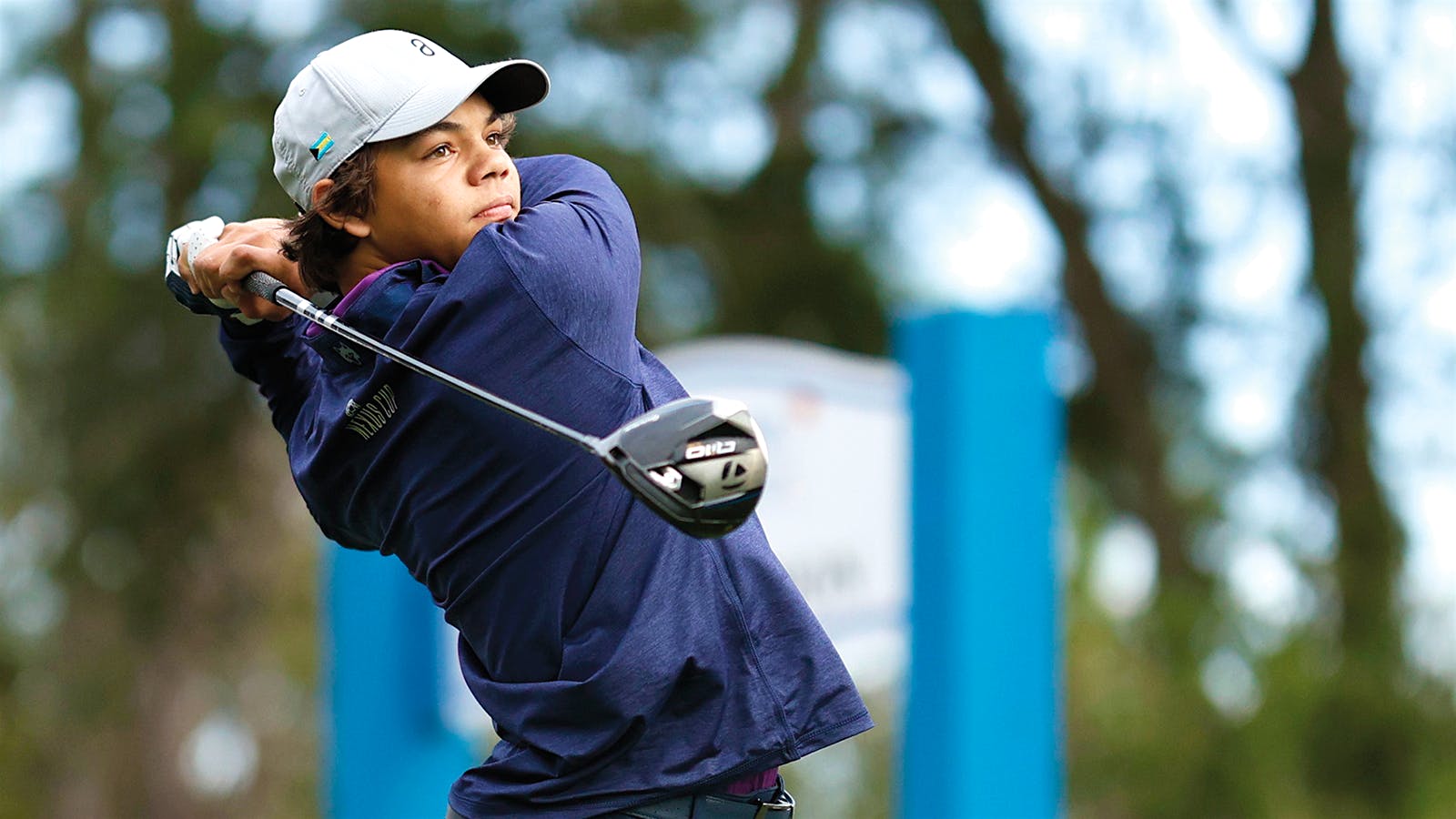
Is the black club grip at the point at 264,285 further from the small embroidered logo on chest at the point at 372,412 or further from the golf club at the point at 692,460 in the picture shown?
the golf club at the point at 692,460

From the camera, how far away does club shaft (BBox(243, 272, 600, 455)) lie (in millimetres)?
1951

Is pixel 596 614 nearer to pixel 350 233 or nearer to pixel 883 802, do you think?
pixel 350 233

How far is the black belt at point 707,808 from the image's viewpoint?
84.7 inches

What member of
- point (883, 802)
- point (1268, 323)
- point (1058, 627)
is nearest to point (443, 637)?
point (1058, 627)

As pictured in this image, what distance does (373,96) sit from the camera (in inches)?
83.2

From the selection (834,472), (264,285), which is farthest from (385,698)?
(264,285)

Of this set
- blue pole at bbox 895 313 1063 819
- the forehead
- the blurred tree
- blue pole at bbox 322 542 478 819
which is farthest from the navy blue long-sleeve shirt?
the blurred tree

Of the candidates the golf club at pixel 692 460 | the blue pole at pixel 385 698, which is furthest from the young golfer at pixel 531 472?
the blue pole at pixel 385 698

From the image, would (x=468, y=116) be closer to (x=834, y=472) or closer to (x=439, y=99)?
(x=439, y=99)

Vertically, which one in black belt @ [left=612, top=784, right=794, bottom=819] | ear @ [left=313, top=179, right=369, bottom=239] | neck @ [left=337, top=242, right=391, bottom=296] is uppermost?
ear @ [left=313, top=179, right=369, bottom=239]

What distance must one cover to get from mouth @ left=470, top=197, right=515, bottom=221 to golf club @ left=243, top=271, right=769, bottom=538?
292 mm

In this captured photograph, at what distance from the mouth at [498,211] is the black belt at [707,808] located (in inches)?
28.3

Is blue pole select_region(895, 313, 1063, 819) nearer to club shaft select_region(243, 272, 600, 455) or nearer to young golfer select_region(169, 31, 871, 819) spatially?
young golfer select_region(169, 31, 871, 819)

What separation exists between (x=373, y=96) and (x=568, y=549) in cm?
57
